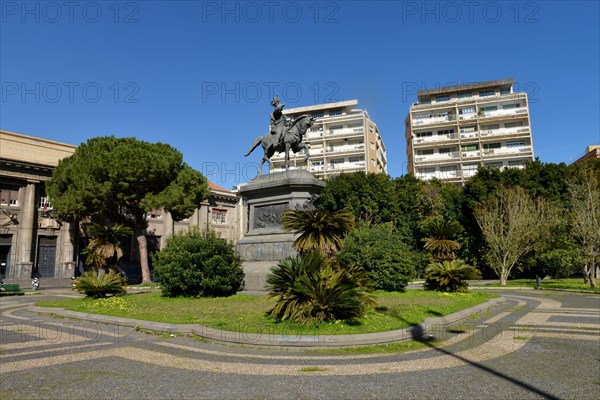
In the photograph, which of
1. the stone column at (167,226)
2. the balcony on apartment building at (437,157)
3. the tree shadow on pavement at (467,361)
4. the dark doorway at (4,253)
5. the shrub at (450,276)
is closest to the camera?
the tree shadow on pavement at (467,361)

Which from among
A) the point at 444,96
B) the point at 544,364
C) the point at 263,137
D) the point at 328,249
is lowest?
the point at 544,364

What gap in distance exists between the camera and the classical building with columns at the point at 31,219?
38.1 meters

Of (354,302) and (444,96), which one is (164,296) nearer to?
(354,302)

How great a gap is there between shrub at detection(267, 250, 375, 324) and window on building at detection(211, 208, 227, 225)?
4744 cm

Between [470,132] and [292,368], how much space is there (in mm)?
63502

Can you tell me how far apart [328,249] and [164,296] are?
25.1 ft

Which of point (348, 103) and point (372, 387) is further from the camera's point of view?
point (348, 103)

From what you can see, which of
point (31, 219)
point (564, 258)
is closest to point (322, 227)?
point (564, 258)

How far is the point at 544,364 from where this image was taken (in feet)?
21.4

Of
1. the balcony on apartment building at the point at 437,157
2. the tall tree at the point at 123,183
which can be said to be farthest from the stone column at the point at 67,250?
the balcony on apartment building at the point at 437,157

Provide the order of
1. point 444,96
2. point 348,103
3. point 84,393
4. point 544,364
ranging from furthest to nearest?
point 348,103 → point 444,96 → point 544,364 → point 84,393

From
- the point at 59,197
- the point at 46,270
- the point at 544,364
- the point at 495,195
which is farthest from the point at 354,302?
the point at 46,270

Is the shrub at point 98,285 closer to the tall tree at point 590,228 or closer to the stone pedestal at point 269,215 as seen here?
the stone pedestal at point 269,215

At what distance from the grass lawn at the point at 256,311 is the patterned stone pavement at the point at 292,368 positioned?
998 millimetres
